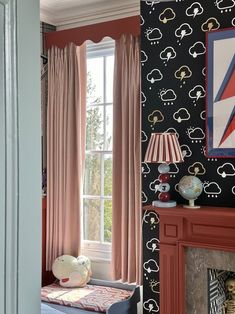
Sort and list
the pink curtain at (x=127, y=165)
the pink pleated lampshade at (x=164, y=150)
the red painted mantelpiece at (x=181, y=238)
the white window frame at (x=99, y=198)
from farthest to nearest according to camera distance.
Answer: the white window frame at (x=99, y=198) → the pink curtain at (x=127, y=165) → the pink pleated lampshade at (x=164, y=150) → the red painted mantelpiece at (x=181, y=238)

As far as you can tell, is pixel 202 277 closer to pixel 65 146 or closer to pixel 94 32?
pixel 65 146

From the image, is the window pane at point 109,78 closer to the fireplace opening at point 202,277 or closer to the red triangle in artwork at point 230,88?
the red triangle in artwork at point 230,88

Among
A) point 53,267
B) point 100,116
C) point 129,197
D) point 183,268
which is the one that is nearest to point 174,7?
point 100,116

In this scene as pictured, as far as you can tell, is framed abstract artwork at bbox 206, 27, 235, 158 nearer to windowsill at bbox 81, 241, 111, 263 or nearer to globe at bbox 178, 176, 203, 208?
globe at bbox 178, 176, 203, 208

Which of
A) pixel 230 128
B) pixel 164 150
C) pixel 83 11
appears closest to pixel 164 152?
pixel 164 150

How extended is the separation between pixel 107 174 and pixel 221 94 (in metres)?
1.35

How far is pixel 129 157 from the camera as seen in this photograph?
3.30 m

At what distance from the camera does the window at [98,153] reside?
11.9ft

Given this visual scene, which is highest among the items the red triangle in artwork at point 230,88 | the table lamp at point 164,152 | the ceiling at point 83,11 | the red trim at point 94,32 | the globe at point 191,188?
the ceiling at point 83,11

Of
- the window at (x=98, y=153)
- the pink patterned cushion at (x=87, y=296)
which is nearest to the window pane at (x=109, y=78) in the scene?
the window at (x=98, y=153)

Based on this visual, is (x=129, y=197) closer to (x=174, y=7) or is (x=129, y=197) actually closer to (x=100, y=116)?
(x=100, y=116)

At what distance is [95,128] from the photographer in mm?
3715

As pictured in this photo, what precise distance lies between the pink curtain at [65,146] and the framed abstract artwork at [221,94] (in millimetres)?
1302

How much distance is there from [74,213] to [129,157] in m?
0.83
